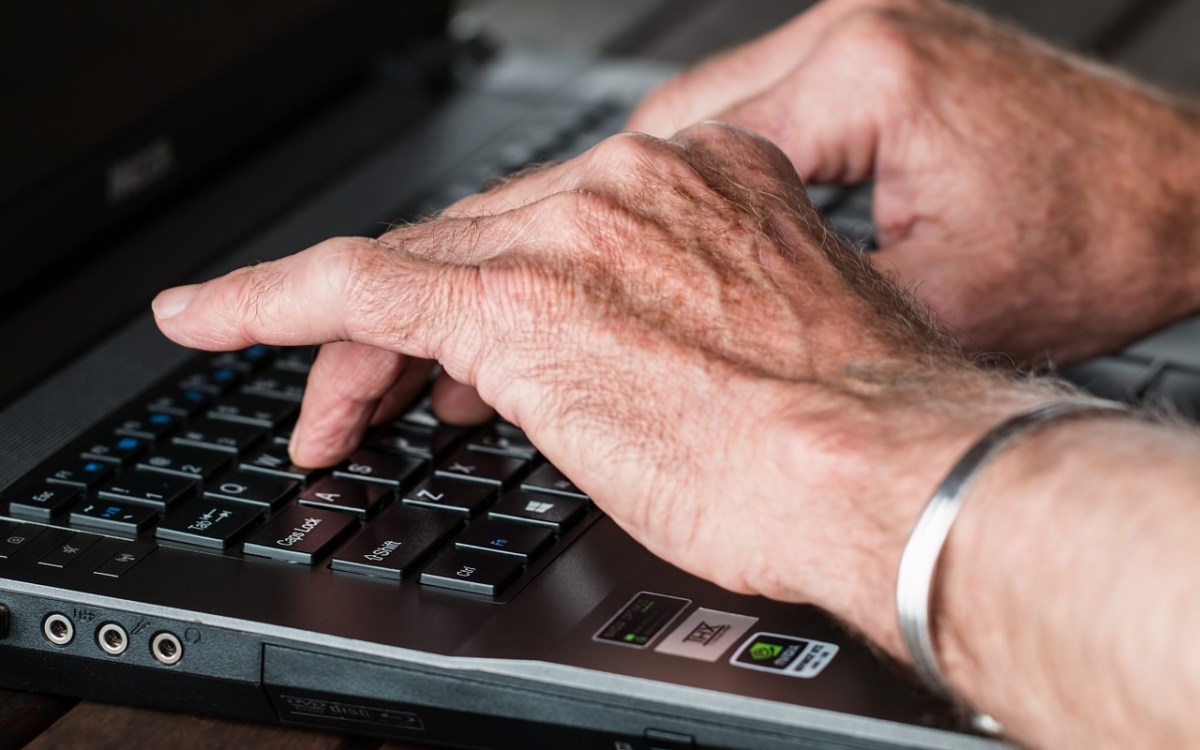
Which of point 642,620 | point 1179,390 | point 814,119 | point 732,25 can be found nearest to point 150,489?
point 642,620

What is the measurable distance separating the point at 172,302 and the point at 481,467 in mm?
192

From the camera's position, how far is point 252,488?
0.79m

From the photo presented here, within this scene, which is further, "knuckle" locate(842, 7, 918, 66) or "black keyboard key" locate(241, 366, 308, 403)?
"knuckle" locate(842, 7, 918, 66)

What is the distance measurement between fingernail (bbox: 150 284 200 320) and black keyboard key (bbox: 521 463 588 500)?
0.69ft

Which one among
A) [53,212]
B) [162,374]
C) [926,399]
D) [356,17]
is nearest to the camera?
[926,399]

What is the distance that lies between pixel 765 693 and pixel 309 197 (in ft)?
2.34

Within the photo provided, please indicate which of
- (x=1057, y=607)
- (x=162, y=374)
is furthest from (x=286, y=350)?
(x=1057, y=607)

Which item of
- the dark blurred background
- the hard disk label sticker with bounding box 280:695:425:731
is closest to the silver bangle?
the hard disk label sticker with bounding box 280:695:425:731

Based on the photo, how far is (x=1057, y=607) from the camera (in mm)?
561

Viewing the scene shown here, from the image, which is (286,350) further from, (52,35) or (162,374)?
(52,35)

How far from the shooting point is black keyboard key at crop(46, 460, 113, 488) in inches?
31.2

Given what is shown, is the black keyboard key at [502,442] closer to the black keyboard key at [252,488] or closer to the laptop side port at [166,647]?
the black keyboard key at [252,488]

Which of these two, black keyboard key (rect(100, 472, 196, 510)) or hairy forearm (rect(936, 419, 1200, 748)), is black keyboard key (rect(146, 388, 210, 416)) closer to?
black keyboard key (rect(100, 472, 196, 510))

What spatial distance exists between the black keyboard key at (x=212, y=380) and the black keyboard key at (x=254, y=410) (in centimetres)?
1
